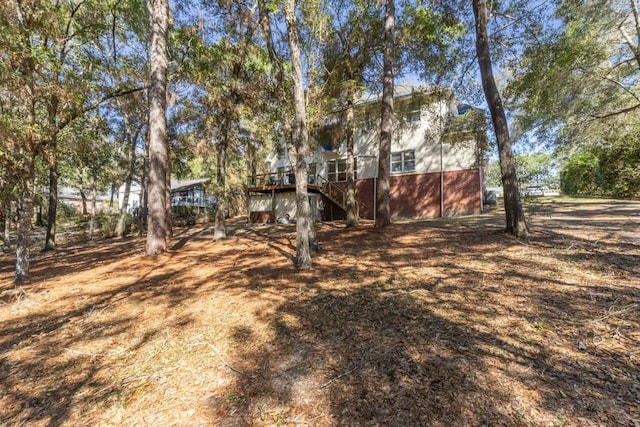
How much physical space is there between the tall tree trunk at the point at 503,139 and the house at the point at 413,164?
14.1ft

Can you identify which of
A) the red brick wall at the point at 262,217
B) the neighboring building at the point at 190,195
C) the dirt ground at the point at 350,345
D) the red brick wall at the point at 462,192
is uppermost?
the neighboring building at the point at 190,195

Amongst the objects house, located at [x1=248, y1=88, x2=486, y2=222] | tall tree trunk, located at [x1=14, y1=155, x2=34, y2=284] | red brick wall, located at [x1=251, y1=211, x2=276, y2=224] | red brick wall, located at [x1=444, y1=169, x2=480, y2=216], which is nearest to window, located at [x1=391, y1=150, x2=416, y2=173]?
house, located at [x1=248, y1=88, x2=486, y2=222]

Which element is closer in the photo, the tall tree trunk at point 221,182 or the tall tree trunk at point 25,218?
the tall tree trunk at point 25,218

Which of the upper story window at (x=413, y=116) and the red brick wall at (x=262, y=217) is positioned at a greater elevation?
the upper story window at (x=413, y=116)

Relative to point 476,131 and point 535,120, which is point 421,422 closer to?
point 476,131

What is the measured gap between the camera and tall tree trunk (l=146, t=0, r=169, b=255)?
8.68 meters

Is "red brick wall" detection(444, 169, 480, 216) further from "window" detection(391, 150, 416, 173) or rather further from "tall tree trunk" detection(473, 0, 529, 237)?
"tall tree trunk" detection(473, 0, 529, 237)

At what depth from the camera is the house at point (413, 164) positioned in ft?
42.1

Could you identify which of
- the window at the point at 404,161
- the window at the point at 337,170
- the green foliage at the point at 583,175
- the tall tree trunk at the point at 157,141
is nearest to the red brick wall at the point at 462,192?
the window at the point at 404,161

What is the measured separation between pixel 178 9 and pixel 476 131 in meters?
13.6

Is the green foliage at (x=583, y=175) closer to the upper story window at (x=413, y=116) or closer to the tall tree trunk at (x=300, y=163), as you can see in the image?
the upper story window at (x=413, y=116)

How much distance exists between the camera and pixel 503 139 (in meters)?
7.35

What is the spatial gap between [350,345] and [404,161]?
15.5 m

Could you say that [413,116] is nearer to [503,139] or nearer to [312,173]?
[312,173]
